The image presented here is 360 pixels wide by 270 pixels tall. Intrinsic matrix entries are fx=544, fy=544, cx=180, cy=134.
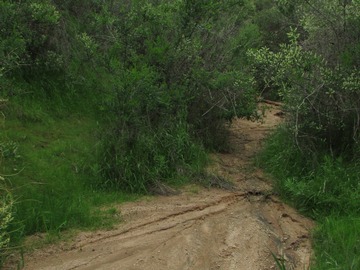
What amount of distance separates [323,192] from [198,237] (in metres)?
2.09

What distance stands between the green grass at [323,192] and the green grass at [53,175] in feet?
7.79

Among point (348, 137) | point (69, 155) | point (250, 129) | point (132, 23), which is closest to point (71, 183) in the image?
point (69, 155)

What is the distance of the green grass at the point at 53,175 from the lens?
21.6 ft

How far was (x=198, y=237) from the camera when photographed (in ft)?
21.0

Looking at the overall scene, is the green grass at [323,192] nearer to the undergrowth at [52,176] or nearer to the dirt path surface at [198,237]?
the dirt path surface at [198,237]

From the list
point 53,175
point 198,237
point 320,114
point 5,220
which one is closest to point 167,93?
point 53,175

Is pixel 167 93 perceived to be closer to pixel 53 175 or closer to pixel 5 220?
pixel 53 175

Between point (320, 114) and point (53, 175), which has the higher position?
point (320, 114)

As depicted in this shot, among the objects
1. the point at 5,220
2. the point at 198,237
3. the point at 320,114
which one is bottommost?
the point at 198,237

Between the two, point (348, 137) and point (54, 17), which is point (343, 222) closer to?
point (348, 137)

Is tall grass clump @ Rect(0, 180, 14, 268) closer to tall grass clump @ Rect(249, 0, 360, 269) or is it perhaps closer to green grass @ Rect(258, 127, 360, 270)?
green grass @ Rect(258, 127, 360, 270)

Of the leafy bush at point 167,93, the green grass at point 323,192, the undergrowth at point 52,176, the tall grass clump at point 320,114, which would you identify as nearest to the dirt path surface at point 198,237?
the green grass at point 323,192

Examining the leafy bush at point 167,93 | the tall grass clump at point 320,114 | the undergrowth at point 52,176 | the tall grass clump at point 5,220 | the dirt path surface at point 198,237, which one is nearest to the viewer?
the tall grass clump at point 5,220

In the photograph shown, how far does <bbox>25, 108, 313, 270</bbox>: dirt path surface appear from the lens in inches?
230
